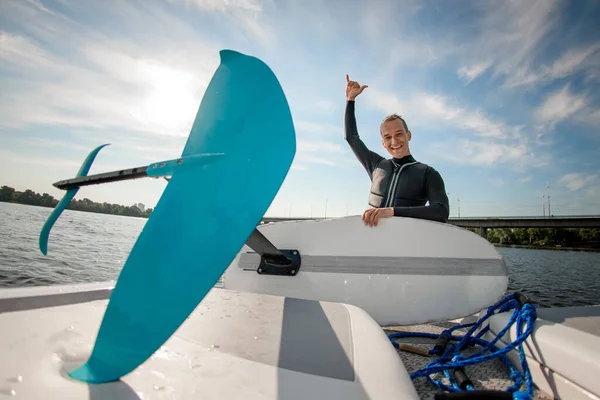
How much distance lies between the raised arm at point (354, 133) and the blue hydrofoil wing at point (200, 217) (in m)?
2.96

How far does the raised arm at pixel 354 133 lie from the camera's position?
3980mm

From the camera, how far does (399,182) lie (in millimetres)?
3398

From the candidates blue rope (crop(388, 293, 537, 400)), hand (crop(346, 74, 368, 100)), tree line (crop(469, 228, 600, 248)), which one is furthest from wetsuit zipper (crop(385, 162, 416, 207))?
tree line (crop(469, 228, 600, 248))

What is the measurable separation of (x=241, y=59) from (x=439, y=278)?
109 inches

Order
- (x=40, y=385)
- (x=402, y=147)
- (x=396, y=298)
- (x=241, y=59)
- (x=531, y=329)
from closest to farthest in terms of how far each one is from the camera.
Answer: (x=40, y=385), (x=241, y=59), (x=531, y=329), (x=396, y=298), (x=402, y=147)

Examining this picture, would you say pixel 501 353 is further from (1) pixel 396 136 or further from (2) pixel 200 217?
(1) pixel 396 136

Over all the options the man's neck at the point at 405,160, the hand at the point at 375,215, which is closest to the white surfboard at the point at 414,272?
the hand at the point at 375,215

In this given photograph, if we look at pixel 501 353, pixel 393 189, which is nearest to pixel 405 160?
pixel 393 189

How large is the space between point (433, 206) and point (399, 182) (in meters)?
0.48

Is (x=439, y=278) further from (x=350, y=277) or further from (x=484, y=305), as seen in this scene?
(x=350, y=277)

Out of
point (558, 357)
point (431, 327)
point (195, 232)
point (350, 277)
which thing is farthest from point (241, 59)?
point (431, 327)

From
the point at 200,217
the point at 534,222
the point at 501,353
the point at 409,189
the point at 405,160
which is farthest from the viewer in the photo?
the point at 534,222

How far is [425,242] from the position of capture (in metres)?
2.98

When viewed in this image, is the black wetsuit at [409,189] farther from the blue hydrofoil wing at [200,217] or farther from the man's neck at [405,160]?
the blue hydrofoil wing at [200,217]
